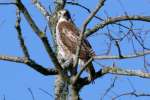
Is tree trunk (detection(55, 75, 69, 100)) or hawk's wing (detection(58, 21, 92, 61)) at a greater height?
hawk's wing (detection(58, 21, 92, 61))

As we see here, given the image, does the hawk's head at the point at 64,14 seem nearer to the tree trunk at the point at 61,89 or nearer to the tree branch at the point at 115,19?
the tree trunk at the point at 61,89

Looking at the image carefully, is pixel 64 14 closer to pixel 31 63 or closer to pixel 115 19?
pixel 115 19

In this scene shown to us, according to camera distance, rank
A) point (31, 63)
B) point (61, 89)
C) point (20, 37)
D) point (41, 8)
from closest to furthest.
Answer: point (20, 37) < point (31, 63) < point (61, 89) < point (41, 8)

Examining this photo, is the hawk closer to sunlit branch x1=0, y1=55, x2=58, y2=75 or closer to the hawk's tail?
the hawk's tail

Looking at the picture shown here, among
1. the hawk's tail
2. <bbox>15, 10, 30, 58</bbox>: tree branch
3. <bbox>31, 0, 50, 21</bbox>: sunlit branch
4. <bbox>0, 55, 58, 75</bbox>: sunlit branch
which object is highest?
<bbox>15, 10, 30, 58</bbox>: tree branch

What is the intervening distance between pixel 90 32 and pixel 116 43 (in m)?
1.39

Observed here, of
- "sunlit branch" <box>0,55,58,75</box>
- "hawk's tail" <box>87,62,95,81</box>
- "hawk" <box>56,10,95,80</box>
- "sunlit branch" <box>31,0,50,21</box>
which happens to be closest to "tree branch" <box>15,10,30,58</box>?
"sunlit branch" <box>0,55,58,75</box>

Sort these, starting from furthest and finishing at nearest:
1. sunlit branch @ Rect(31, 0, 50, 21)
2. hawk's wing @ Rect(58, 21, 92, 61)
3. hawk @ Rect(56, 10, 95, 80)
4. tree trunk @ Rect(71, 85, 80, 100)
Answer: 1. hawk's wing @ Rect(58, 21, 92, 61)
2. sunlit branch @ Rect(31, 0, 50, 21)
3. hawk @ Rect(56, 10, 95, 80)
4. tree trunk @ Rect(71, 85, 80, 100)

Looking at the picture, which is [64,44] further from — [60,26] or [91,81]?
[91,81]

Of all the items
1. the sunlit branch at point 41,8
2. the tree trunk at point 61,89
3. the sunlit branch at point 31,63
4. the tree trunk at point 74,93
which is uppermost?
the sunlit branch at point 41,8

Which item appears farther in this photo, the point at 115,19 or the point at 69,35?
the point at 69,35

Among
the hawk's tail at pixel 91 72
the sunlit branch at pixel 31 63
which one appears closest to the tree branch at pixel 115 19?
the hawk's tail at pixel 91 72

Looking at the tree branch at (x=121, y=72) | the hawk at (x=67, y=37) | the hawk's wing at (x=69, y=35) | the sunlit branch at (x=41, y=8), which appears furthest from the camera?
the hawk's wing at (x=69, y=35)

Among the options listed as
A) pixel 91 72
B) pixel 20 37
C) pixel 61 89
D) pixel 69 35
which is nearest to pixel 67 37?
pixel 69 35
